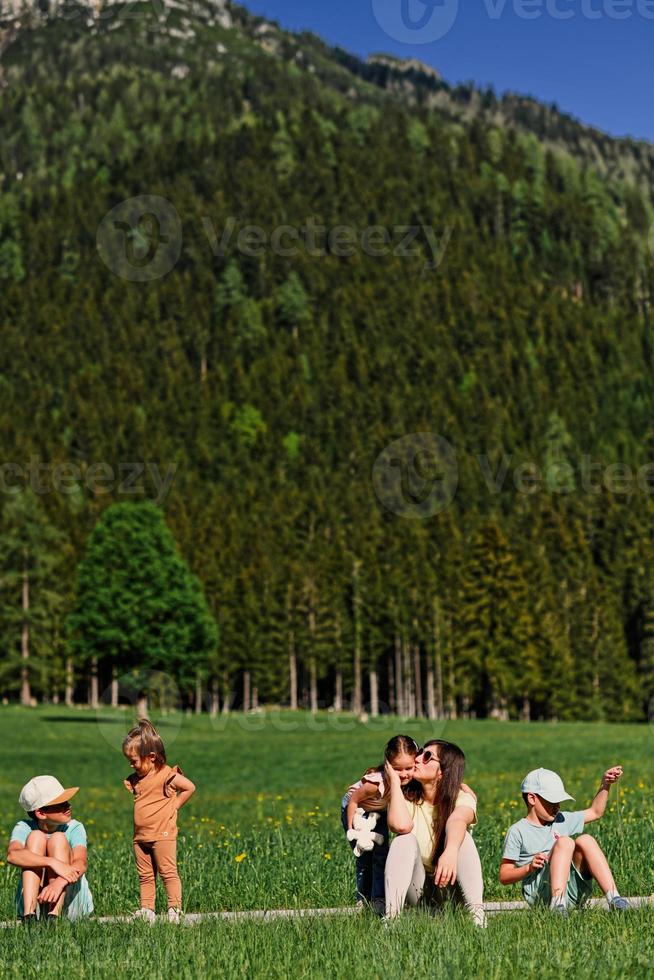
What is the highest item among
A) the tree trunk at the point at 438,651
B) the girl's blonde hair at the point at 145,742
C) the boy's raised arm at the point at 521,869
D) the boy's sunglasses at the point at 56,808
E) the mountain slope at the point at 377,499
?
the mountain slope at the point at 377,499

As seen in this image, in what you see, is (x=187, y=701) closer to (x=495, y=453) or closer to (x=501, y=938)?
(x=495, y=453)

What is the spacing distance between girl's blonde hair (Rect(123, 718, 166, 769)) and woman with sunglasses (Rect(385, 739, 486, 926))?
2.39m

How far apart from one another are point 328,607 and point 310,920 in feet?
302

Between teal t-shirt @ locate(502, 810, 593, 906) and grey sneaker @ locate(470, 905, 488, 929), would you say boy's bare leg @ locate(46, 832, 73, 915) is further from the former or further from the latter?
teal t-shirt @ locate(502, 810, 593, 906)

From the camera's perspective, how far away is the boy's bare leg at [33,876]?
1035 centimetres

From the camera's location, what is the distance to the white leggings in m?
10.1

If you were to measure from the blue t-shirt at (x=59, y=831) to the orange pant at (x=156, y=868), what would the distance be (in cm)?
118

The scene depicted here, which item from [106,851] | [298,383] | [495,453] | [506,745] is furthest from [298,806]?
[298,383]

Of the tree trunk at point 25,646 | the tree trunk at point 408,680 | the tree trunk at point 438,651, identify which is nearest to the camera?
the tree trunk at point 25,646

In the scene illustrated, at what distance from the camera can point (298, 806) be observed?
30516mm

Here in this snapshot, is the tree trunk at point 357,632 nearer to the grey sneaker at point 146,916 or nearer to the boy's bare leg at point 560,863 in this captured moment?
the grey sneaker at point 146,916

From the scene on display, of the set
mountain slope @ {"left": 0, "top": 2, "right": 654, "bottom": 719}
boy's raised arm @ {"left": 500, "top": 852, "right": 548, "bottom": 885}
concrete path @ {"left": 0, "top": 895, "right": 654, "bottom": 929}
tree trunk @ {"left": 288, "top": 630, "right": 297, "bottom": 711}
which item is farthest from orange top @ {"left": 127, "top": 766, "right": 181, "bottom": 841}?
tree trunk @ {"left": 288, "top": 630, "right": 297, "bottom": 711}

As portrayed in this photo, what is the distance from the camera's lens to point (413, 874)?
10305 mm

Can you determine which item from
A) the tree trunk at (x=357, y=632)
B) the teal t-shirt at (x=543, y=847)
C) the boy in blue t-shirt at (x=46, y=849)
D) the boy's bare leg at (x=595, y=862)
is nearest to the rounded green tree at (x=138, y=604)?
the tree trunk at (x=357, y=632)
